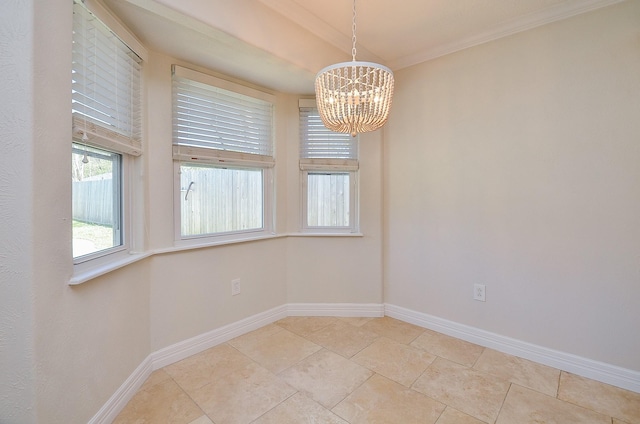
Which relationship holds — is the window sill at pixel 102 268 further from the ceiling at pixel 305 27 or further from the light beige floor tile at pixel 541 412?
the light beige floor tile at pixel 541 412

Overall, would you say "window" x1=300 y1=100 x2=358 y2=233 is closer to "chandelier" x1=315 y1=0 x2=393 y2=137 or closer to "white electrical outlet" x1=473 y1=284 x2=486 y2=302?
"white electrical outlet" x1=473 y1=284 x2=486 y2=302

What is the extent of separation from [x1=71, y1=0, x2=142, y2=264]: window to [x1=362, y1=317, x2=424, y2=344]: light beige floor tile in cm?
208

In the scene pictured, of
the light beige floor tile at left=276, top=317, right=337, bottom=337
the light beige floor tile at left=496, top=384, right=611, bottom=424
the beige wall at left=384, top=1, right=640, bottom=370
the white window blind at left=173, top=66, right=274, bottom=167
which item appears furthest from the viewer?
the light beige floor tile at left=276, top=317, right=337, bottom=337

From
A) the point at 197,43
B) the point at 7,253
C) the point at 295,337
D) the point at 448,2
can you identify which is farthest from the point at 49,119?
the point at 448,2

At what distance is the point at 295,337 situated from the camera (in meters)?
2.35

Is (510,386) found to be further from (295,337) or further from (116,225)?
(116,225)

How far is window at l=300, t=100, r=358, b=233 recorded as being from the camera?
9.04ft

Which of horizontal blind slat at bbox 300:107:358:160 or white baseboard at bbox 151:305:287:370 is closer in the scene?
white baseboard at bbox 151:305:287:370

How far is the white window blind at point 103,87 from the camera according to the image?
1353 mm

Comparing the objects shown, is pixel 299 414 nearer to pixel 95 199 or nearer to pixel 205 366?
pixel 205 366

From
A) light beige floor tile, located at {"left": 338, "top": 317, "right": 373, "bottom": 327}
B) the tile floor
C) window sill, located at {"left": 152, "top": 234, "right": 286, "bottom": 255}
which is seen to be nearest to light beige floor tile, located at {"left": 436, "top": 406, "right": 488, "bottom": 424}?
the tile floor

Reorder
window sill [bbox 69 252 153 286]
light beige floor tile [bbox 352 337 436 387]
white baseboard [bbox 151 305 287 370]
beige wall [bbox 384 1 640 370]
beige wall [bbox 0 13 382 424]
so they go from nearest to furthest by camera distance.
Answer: beige wall [bbox 0 13 382 424], window sill [bbox 69 252 153 286], beige wall [bbox 384 1 640 370], light beige floor tile [bbox 352 337 436 387], white baseboard [bbox 151 305 287 370]

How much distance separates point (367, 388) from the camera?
67.9 inches

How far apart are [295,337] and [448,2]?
2705 mm
